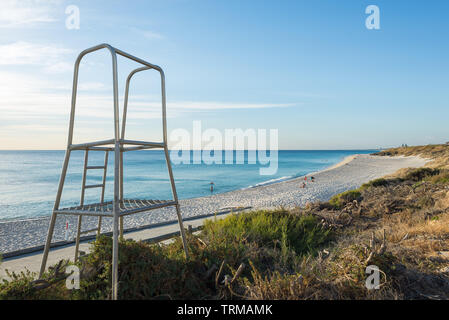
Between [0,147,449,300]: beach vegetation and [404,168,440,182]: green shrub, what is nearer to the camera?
[0,147,449,300]: beach vegetation

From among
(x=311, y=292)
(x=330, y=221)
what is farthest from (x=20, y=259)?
(x=330, y=221)

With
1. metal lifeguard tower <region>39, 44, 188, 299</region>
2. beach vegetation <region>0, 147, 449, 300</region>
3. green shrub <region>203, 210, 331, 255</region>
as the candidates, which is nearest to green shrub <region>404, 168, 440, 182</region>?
green shrub <region>203, 210, 331, 255</region>

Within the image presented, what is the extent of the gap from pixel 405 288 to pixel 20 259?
5.64m

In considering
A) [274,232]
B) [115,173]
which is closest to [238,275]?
[115,173]

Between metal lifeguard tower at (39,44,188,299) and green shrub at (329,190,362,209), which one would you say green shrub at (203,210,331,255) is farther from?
green shrub at (329,190,362,209)

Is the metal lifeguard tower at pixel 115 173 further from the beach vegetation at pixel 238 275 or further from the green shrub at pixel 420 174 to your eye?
the green shrub at pixel 420 174

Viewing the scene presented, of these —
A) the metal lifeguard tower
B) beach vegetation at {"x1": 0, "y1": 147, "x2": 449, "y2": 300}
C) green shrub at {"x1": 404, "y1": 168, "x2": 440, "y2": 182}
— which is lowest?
green shrub at {"x1": 404, "y1": 168, "x2": 440, "y2": 182}

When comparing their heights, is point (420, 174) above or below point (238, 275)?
below

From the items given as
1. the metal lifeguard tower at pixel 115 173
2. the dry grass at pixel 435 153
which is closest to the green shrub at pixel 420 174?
the dry grass at pixel 435 153

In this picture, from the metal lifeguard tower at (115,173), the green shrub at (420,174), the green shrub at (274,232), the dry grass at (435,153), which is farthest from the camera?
the dry grass at (435,153)

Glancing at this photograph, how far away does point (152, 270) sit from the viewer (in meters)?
2.80

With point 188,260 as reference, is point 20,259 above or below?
below

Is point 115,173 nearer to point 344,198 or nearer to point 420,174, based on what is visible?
point 344,198
